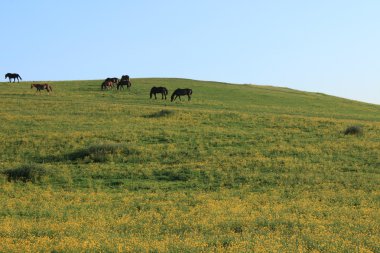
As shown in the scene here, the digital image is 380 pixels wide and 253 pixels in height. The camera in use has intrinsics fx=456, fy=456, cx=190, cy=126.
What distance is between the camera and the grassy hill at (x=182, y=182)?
39.6 ft

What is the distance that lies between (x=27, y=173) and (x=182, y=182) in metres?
7.84

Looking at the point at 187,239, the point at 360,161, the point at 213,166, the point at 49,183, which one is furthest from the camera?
the point at 360,161

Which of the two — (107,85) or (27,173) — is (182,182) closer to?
(27,173)

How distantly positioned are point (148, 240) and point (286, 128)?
1087 inches

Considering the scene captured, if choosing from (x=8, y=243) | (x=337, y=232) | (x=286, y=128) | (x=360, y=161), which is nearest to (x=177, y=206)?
(x=337, y=232)

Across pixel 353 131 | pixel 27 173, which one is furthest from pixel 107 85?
pixel 27 173

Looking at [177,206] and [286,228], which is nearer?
[286,228]

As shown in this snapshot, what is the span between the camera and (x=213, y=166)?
25.2 metres

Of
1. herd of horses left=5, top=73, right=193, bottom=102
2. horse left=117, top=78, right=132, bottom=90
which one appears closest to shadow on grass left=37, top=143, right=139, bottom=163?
herd of horses left=5, top=73, right=193, bottom=102

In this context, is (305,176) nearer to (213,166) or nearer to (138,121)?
(213,166)

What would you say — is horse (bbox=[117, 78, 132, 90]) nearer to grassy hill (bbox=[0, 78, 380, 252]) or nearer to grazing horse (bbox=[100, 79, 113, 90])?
grazing horse (bbox=[100, 79, 113, 90])

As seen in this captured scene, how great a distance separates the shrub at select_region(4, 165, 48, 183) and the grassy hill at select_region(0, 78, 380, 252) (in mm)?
51

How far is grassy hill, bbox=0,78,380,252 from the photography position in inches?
475

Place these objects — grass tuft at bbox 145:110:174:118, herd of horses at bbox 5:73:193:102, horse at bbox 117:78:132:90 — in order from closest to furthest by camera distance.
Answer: grass tuft at bbox 145:110:174:118 → herd of horses at bbox 5:73:193:102 → horse at bbox 117:78:132:90
